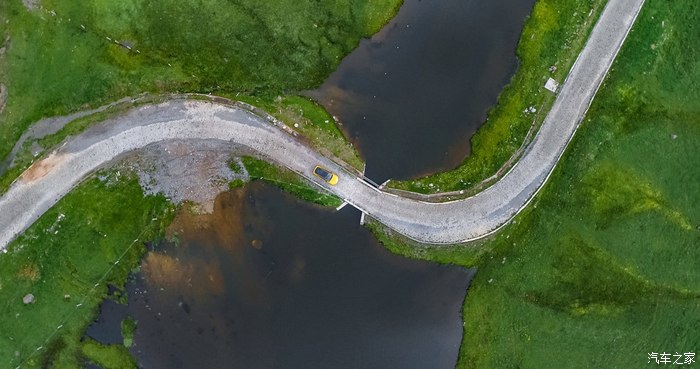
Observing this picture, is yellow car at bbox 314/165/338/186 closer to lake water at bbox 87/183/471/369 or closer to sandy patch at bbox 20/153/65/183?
lake water at bbox 87/183/471/369

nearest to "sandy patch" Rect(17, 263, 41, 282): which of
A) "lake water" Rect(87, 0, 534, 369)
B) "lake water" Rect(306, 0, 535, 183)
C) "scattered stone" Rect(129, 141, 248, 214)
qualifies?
"lake water" Rect(87, 0, 534, 369)

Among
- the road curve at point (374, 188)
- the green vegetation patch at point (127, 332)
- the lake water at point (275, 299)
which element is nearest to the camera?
the road curve at point (374, 188)

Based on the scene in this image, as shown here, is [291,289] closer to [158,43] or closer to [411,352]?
[411,352]

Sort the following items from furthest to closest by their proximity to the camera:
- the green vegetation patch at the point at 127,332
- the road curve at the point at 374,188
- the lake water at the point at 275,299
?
the lake water at the point at 275,299 < the green vegetation patch at the point at 127,332 < the road curve at the point at 374,188

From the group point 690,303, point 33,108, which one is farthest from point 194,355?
point 690,303

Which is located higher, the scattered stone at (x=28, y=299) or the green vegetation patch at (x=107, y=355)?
the scattered stone at (x=28, y=299)

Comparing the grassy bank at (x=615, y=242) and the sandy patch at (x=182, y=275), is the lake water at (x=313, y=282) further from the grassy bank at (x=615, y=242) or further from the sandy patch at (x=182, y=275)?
the grassy bank at (x=615, y=242)

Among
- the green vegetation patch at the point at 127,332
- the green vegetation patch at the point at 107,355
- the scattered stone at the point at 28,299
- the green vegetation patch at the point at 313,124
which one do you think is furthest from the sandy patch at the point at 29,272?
the green vegetation patch at the point at 313,124

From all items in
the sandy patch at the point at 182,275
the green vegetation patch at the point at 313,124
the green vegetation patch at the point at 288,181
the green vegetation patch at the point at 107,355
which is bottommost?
the green vegetation patch at the point at 107,355
